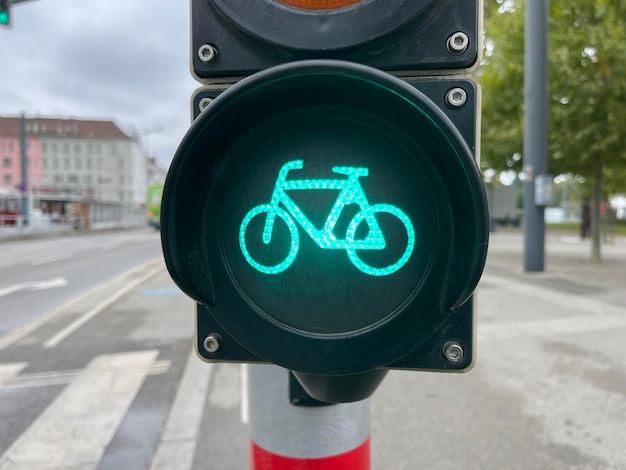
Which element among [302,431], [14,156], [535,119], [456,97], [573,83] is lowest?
[302,431]

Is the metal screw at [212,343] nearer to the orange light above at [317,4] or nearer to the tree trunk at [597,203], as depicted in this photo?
the orange light above at [317,4]

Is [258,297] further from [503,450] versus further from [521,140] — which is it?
[521,140]

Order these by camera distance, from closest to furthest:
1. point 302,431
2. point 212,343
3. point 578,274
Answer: point 212,343, point 302,431, point 578,274

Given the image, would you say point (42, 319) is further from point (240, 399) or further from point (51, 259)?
point (51, 259)

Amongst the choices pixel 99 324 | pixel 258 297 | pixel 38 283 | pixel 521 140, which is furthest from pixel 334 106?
pixel 521 140

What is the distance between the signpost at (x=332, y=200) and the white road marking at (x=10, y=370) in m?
4.38

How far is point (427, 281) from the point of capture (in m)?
0.73

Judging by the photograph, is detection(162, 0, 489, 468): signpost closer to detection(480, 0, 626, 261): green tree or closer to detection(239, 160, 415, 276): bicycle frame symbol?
detection(239, 160, 415, 276): bicycle frame symbol

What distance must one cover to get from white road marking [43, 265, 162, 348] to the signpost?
5.36 meters

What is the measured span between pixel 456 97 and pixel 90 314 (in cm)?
697

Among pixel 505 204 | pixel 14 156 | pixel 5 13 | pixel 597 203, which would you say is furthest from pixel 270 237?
pixel 14 156

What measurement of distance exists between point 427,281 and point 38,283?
10980mm

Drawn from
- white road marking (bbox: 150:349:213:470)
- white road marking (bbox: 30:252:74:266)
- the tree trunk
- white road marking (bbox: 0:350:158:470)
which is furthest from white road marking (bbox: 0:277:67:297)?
the tree trunk

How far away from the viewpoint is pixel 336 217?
29.6 inches
